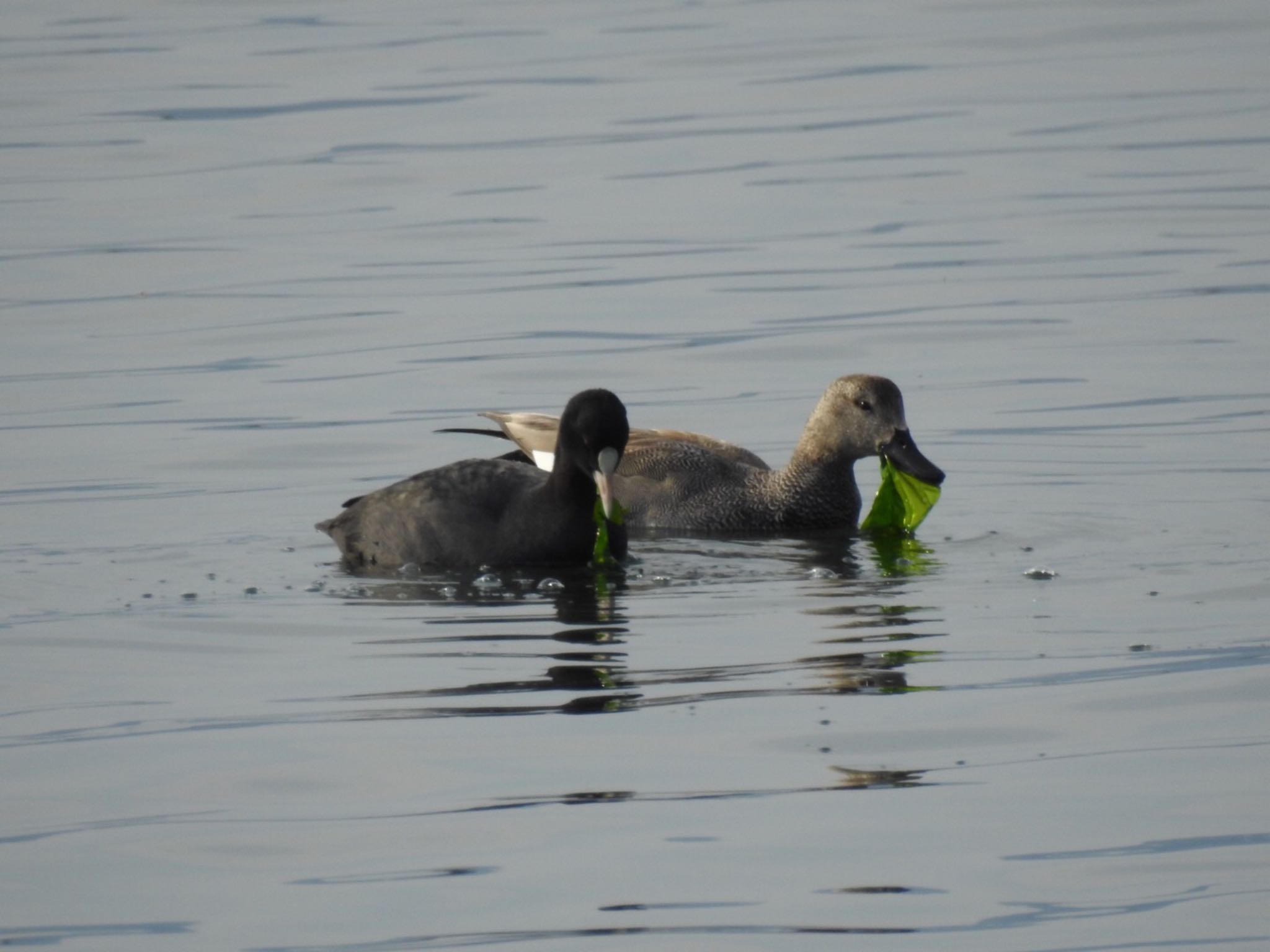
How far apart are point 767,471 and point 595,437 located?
2.45m

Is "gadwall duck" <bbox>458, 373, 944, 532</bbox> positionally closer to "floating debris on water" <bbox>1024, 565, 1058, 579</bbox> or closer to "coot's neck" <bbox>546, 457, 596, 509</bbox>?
"coot's neck" <bbox>546, 457, 596, 509</bbox>

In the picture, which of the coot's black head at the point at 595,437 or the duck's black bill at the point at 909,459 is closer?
the coot's black head at the point at 595,437

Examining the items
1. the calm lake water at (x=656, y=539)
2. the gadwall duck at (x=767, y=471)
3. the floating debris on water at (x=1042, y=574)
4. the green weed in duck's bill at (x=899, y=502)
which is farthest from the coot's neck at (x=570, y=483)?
the floating debris on water at (x=1042, y=574)

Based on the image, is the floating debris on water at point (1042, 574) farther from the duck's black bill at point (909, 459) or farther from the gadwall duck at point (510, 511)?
the gadwall duck at point (510, 511)

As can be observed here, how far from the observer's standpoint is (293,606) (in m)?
11.1

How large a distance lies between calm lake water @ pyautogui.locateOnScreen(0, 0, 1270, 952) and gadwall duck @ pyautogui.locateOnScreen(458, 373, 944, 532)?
0.41 meters

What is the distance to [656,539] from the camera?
13383mm

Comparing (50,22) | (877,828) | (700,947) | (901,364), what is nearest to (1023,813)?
(877,828)

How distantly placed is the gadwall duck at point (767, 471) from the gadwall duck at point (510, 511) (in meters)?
1.69

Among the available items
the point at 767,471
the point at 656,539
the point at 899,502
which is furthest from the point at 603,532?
the point at 767,471

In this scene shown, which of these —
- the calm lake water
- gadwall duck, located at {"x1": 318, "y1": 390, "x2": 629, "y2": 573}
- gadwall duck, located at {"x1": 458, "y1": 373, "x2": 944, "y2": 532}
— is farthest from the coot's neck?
gadwall duck, located at {"x1": 458, "y1": 373, "x2": 944, "y2": 532}

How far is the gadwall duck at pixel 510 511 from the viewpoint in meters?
11.8

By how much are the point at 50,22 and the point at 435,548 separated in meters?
36.3

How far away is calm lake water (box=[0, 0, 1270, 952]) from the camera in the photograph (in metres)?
7.18
